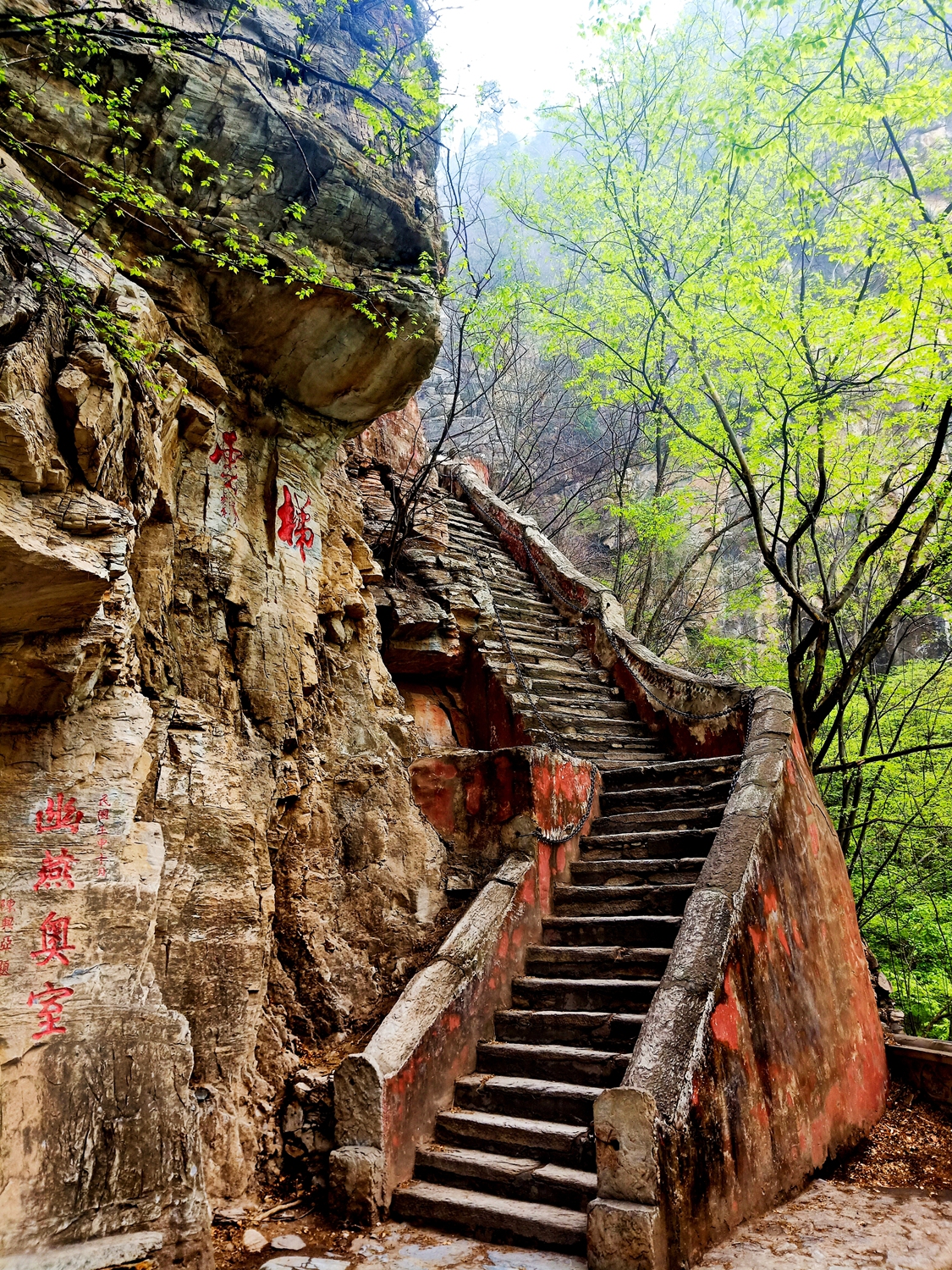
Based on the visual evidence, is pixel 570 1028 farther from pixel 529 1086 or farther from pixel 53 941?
pixel 53 941

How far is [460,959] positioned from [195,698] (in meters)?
2.73

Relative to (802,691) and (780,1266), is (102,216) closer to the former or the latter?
(780,1266)

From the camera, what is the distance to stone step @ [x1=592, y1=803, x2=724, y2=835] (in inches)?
269

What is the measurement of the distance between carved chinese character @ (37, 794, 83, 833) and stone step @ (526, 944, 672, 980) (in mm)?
3626

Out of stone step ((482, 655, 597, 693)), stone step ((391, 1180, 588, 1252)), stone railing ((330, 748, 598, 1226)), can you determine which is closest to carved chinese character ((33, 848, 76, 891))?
stone railing ((330, 748, 598, 1226))

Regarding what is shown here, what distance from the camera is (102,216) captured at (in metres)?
5.33

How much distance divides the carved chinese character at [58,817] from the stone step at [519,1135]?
3.10 meters

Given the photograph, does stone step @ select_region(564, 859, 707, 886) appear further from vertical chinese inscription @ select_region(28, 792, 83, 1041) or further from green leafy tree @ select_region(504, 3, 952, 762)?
vertical chinese inscription @ select_region(28, 792, 83, 1041)

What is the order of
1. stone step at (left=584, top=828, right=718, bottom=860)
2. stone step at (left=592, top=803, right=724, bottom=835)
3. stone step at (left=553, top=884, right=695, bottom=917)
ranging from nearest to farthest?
1. stone step at (left=553, top=884, right=695, bottom=917)
2. stone step at (left=584, top=828, right=718, bottom=860)
3. stone step at (left=592, top=803, right=724, bottom=835)

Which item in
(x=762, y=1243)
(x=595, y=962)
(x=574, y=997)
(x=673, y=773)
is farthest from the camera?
(x=673, y=773)

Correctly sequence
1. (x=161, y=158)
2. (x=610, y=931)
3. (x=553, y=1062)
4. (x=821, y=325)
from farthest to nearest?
(x=821, y=325)
(x=610, y=931)
(x=161, y=158)
(x=553, y=1062)

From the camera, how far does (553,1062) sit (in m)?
5.20

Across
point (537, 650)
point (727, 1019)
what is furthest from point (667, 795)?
point (537, 650)

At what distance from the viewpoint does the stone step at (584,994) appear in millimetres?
5391
